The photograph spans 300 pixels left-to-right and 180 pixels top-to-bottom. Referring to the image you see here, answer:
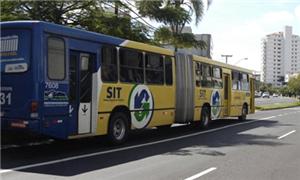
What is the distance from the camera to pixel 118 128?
14.5m

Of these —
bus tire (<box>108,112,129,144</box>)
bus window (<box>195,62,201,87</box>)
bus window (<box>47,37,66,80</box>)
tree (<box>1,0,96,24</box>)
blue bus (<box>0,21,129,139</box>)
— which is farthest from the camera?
bus window (<box>195,62,201,87</box>)

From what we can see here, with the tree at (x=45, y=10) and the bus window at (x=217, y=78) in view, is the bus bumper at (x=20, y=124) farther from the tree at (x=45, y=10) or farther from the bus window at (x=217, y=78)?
the bus window at (x=217, y=78)

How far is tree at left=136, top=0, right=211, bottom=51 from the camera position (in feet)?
71.3

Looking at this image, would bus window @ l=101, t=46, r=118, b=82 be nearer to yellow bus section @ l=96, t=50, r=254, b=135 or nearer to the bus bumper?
yellow bus section @ l=96, t=50, r=254, b=135

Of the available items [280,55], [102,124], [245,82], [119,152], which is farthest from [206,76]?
[280,55]

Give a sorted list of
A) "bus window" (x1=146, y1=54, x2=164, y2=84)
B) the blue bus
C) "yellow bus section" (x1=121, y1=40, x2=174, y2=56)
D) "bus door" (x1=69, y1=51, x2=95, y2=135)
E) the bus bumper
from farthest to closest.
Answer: "bus window" (x1=146, y1=54, x2=164, y2=84) < "yellow bus section" (x1=121, y1=40, x2=174, y2=56) < "bus door" (x1=69, y1=51, x2=95, y2=135) < the blue bus < the bus bumper

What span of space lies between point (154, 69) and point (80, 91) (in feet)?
14.0

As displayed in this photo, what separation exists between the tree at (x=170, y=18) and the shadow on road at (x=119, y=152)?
526 cm

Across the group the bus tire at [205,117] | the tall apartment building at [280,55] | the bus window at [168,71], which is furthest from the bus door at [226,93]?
the tall apartment building at [280,55]

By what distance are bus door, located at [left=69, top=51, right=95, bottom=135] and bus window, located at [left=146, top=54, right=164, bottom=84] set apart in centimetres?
323

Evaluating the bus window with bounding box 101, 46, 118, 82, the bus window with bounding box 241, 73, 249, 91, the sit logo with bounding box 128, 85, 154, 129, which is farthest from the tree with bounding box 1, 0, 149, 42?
the bus window with bounding box 241, 73, 249, 91

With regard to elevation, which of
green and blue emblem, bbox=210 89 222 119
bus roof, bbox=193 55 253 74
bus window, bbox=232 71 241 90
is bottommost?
green and blue emblem, bbox=210 89 222 119

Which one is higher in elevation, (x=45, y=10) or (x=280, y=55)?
(x=280, y=55)

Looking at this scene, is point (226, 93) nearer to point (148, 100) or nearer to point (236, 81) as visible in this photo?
point (236, 81)
